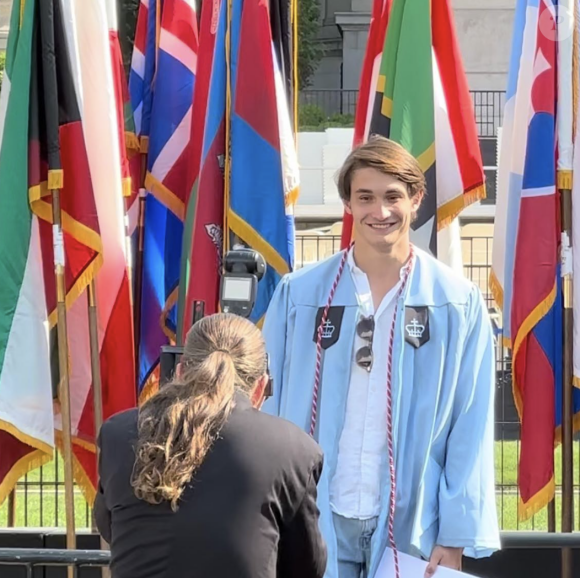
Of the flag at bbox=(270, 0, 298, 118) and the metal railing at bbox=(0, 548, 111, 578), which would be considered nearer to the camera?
the metal railing at bbox=(0, 548, 111, 578)

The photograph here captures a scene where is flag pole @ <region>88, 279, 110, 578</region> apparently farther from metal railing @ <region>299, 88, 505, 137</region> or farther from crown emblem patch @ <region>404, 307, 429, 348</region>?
metal railing @ <region>299, 88, 505, 137</region>

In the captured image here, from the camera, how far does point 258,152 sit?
5.50 metres

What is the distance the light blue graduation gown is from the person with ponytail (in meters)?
0.77

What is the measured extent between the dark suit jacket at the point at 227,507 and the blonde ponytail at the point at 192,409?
4 centimetres

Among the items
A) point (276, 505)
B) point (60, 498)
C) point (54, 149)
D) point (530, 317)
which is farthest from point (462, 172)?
point (60, 498)

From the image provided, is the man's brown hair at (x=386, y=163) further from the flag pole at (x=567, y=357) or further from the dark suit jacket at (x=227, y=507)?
the flag pole at (x=567, y=357)

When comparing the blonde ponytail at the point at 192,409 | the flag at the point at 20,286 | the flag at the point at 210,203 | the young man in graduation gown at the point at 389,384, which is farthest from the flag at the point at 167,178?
the blonde ponytail at the point at 192,409

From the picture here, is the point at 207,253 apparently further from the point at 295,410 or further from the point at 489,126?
the point at 489,126

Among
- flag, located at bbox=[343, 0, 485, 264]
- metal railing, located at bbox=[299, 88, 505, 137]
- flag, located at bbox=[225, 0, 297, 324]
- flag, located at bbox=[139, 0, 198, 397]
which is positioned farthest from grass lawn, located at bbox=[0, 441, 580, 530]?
metal railing, located at bbox=[299, 88, 505, 137]

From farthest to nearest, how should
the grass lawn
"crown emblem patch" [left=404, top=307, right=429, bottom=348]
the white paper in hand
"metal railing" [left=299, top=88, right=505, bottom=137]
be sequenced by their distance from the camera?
"metal railing" [left=299, top=88, right=505, bottom=137], the grass lawn, "crown emblem patch" [left=404, top=307, right=429, bottom=348], the white paper in hand

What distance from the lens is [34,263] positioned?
533cm

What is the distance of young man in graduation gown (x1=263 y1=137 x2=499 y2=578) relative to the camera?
353cm

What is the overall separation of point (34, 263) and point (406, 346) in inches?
90.0

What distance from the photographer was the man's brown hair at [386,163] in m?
3.64
